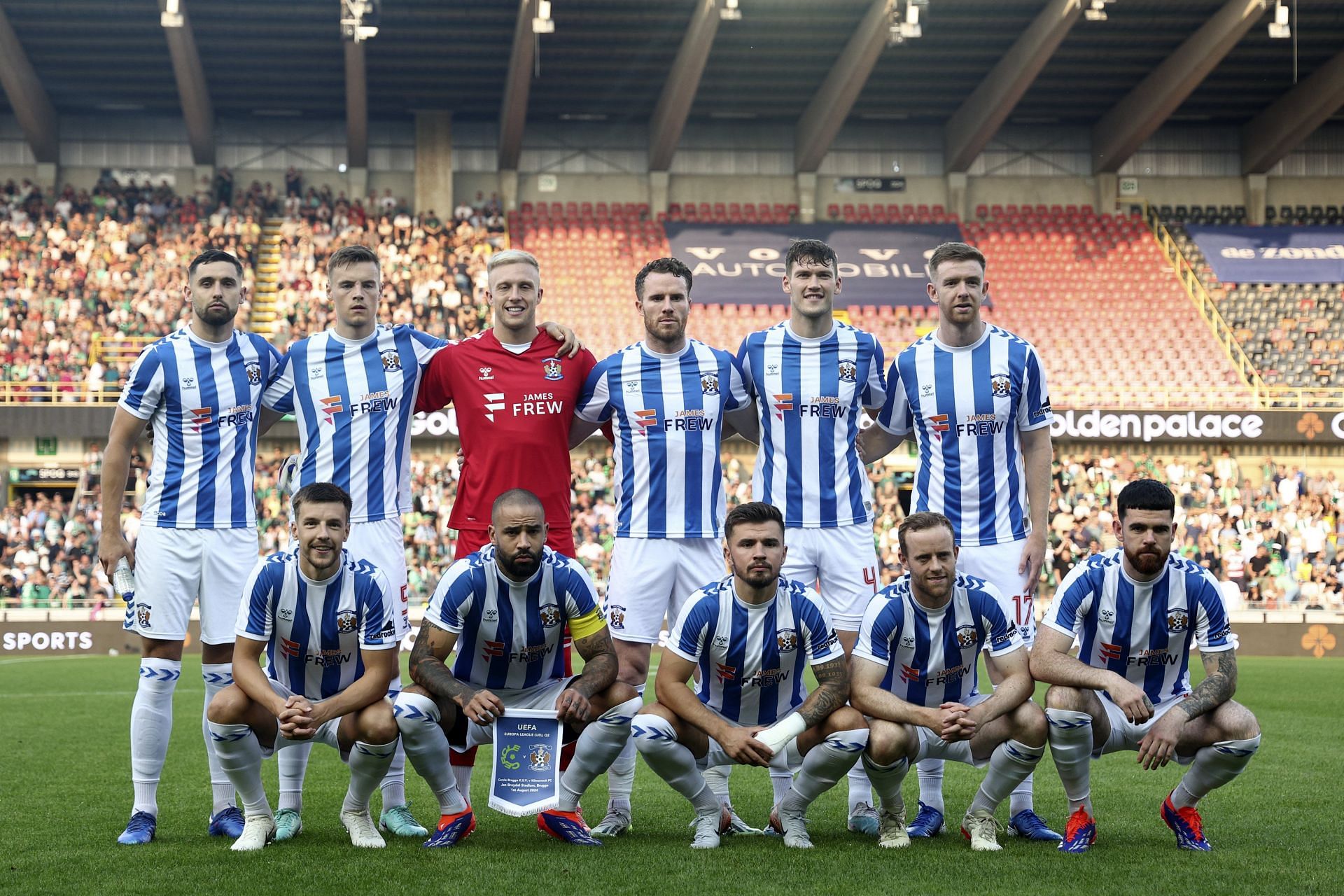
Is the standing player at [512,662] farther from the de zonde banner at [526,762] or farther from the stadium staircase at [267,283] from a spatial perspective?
the stadium staircase at [267,283]

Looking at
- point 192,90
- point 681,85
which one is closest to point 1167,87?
point 681,85

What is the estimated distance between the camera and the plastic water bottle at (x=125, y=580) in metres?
5.66

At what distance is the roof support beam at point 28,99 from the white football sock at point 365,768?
863 inches

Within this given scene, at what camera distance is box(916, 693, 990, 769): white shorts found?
17.1 ft

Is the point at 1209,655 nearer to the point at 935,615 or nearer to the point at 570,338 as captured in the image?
the point at 935,615

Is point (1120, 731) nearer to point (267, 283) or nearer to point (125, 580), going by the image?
point (125, 580)

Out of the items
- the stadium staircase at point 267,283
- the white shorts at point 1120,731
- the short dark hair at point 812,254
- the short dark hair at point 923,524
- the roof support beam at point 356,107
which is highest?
the roof support beam at point 356,107

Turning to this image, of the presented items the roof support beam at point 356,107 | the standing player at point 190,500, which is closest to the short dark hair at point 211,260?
the standing player at point 190,500

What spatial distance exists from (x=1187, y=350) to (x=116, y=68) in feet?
69.3

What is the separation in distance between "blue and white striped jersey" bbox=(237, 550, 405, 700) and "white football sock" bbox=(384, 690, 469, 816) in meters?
0.29

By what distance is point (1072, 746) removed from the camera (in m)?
5.07

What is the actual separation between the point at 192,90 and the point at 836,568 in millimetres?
21881

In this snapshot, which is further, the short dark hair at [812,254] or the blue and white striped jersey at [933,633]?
the short dark hair at [812,254]

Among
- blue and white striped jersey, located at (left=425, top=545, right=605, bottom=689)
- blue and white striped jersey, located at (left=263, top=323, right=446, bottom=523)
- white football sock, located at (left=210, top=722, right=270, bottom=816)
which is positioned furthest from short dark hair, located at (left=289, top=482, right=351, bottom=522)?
white football sock, located at (left=210, top=722, right=270, bottom=816)
